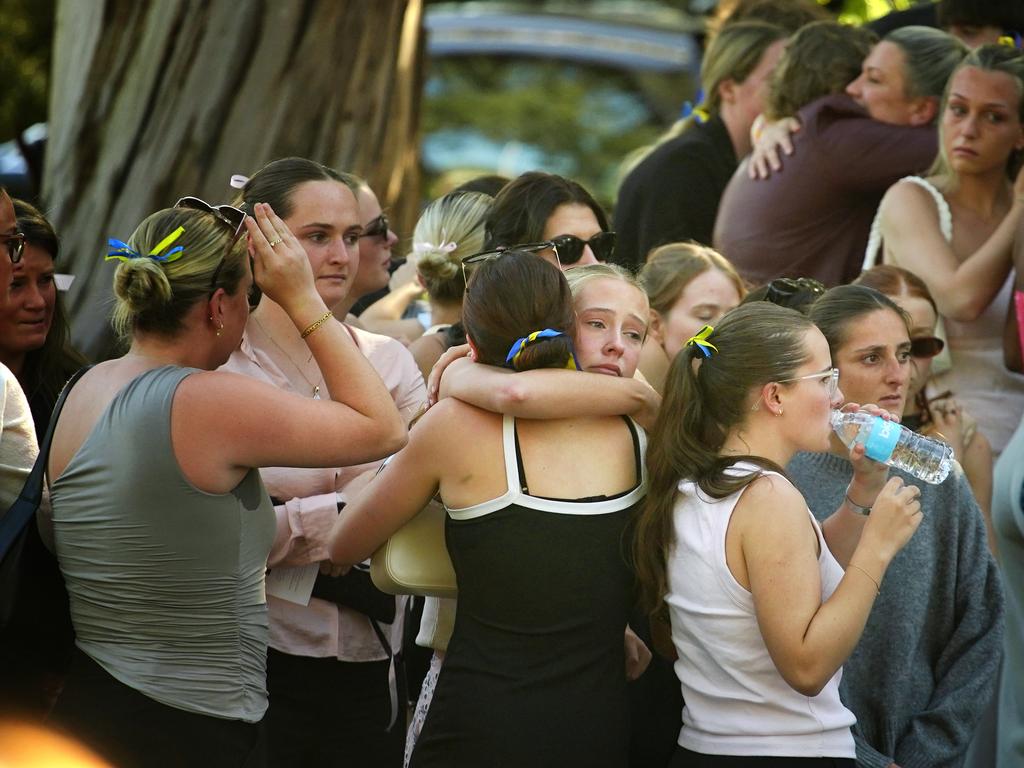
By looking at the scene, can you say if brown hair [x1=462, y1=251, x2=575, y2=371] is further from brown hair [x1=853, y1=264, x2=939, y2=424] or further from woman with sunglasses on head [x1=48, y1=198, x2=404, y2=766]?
brown hair [x1=853, y1=264, x2=939, y2=424]

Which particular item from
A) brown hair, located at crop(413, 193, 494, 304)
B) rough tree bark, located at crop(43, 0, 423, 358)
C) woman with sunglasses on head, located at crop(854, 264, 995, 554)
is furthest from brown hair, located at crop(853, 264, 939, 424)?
rough tree bark, located at crop(43, 0, 423, 358)

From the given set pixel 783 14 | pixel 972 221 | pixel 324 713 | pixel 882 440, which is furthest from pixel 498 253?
pixel 783 14

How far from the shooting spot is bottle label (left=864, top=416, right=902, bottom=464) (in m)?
3.10

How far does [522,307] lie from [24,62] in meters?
8.07

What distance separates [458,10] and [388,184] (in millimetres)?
8806

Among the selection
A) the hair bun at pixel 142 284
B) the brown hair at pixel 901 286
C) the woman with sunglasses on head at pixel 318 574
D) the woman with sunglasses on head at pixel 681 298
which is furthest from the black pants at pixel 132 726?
the brown hair at pixel 901 286

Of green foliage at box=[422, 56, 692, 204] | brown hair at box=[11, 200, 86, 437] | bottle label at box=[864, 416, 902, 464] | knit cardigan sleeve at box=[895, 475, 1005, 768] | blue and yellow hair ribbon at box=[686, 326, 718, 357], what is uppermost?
blue and yellow hair ribbon at box=[686, 326, 718, 357]

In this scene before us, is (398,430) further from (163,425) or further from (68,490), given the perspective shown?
(68,490)

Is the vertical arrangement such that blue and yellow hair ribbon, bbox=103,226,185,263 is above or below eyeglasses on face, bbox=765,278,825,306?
above

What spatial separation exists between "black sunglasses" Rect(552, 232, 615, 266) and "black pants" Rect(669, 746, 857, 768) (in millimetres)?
1624

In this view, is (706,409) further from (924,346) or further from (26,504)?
(26,504)

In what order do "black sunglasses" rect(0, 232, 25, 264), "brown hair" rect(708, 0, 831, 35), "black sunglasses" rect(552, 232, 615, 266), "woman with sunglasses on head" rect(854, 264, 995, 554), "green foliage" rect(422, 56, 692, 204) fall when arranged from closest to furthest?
"black sunglasses" rect(0, 232, 25, 264) → "black sunglasses" rect(552, 232, 615, 266) → "woman with sunglasses on head" rect(854, 264, 995, 554) → "brown hair" rect(708, 0, 831, 35) → "green foliage" rect(422, 56, 692, 204)

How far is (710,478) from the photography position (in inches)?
116

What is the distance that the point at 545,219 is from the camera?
4145mm
